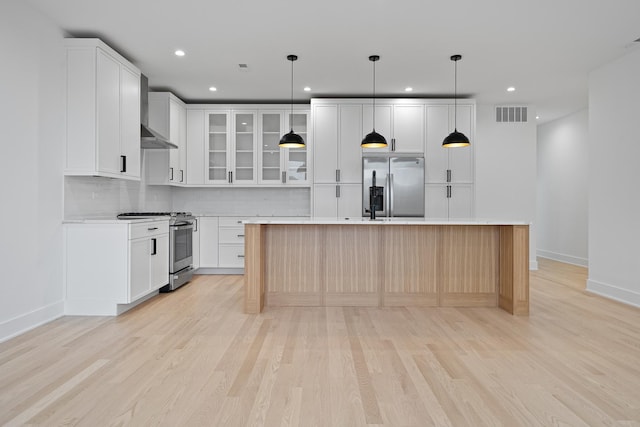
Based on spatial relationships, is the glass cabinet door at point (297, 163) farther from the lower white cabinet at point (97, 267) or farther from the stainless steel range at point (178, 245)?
the lower white cabinet at point (97, 267)

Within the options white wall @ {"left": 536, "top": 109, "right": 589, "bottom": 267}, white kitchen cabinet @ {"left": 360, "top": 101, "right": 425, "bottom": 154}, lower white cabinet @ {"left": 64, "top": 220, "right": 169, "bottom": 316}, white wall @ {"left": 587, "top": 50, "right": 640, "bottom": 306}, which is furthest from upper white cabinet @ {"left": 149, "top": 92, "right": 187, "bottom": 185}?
white wall @ {"left": 536, "top": 109, "right": 589, "bottom": 267}

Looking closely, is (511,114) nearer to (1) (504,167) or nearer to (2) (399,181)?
(1) (504,167)

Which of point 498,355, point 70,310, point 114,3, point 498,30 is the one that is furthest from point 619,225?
point 70,310

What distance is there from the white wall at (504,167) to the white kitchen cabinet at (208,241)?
439cm

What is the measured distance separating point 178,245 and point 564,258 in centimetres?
683

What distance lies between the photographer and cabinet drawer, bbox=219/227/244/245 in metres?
5.95

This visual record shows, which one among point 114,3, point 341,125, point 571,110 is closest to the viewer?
point 114,3

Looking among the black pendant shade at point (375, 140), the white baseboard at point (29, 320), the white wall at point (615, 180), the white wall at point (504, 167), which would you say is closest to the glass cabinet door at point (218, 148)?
the black pendant shade at point (375, 140)

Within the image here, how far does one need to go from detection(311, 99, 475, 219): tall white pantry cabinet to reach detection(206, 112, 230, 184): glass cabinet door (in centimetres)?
145

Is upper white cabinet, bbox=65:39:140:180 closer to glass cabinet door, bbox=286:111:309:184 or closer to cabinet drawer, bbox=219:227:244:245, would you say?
cabinet drawer, bbox=219:227:244:245

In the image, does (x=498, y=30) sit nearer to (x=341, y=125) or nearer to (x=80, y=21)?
(x=341, y=125)

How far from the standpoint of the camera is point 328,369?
2.42 meters

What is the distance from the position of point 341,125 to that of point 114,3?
330 cm

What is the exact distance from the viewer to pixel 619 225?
439 centimetres
